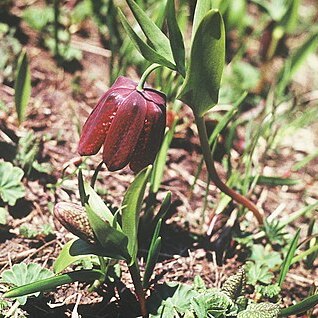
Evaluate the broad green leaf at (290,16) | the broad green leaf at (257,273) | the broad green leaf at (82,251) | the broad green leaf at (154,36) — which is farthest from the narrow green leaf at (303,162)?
the broad green leaf at (82,251)

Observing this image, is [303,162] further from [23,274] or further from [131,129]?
[23,274]

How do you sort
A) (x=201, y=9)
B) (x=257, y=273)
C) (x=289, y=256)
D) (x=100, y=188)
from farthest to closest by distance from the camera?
(x=100, y=188) → (x=257, y=273) → (x=289, y=256) → (x=201, y=9)

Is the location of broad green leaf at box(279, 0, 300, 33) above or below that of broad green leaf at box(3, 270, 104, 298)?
above

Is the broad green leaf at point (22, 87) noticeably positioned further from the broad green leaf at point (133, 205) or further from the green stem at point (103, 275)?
the broad green leaf at point (133, 205)

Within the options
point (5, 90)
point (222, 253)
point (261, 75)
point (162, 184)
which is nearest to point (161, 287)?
point (222, 253)

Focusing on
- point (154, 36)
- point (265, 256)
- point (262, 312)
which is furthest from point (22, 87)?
point (262, 312)

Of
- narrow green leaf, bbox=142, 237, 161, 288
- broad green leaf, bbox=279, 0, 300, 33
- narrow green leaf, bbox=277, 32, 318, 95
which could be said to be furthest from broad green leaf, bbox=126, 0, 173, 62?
broad green leaf, bbox=279, 0, 300, 33

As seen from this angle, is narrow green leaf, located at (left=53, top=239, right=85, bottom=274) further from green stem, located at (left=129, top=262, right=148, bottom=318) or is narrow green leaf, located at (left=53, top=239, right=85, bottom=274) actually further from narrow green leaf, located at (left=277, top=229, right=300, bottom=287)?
narrow green leaf, located at (left=277, top=229, right=300, bottom=287)
